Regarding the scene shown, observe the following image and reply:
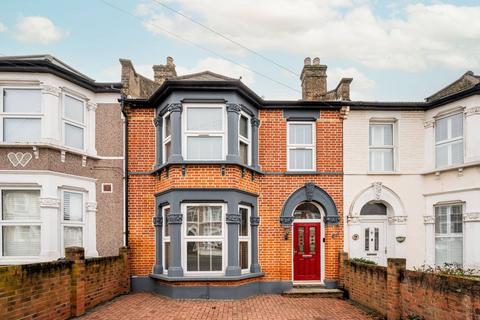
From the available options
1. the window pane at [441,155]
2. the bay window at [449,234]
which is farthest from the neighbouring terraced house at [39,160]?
the window pane at [441,155]

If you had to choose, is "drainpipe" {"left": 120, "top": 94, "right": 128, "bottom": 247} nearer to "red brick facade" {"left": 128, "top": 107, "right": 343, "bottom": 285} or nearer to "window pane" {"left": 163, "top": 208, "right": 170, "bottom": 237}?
"red brick facade" {"left": 128, "top": 107, "right": 343, "bottom": 285}

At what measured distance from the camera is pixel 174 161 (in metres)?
9.40

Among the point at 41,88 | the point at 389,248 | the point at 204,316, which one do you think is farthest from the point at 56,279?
the point at 389,248

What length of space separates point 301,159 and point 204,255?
439cm

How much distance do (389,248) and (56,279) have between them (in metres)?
9.64

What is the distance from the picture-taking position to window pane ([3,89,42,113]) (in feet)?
29.8

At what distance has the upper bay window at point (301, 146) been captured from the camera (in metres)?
10.8

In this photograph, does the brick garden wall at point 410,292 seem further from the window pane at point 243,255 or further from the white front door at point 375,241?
the window pane at point 243,255

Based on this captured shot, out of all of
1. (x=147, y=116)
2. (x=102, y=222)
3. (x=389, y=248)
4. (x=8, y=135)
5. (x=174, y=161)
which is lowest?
(x=389, y=248)

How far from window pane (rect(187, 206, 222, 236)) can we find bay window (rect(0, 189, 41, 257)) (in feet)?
13.5

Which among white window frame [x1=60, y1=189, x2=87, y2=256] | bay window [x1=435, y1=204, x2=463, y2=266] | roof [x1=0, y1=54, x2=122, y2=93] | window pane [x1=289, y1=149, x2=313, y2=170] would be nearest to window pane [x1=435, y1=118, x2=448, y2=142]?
bay window [x1=435, y1=204, x2=463, y2=266]

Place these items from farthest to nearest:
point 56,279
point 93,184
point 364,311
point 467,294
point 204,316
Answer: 1. point 93,184
2. point 364,311
3. point 204,316
4. point 56,279
5. point 467,294

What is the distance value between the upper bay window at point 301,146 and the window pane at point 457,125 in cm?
437

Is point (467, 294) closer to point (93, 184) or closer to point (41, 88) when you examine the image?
point (93, 184)
